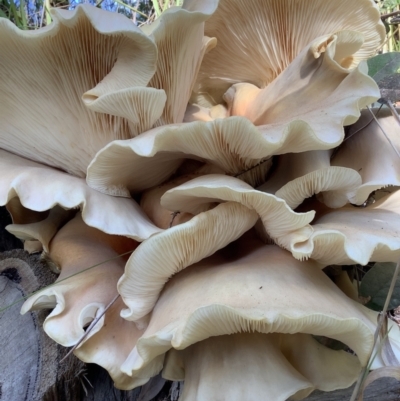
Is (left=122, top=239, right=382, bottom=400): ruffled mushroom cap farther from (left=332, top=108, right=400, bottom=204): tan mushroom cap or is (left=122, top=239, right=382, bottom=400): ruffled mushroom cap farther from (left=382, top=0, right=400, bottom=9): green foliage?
(left=382, top=0, right=400, bottom=9): green foliage

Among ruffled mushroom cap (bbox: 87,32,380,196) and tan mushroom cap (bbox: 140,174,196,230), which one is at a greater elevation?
ruffled mushroom cap (bbox: 87,32,380,196)

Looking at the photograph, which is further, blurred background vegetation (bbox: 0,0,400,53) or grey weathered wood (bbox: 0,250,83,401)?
blurred background vegetation (bbox: 0,0,400,53)

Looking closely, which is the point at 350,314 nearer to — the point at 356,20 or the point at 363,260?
the point at 363,260

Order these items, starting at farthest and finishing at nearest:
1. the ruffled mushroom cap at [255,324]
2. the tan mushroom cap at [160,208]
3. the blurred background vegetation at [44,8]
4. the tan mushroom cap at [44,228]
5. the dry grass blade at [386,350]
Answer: the blurred background vegetation at [44,8] → the tan mushroom cap at [44,228] → the tan mushroom cap at [160,208] → the dry grass blade at [386,350] → the ruffled mushroom cap at [255,324]

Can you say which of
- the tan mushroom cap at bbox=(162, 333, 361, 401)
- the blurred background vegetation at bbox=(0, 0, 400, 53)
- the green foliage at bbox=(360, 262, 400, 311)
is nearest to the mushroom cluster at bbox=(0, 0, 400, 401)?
the tan mushroom cap at bbox=(162, 333, 361, 401)

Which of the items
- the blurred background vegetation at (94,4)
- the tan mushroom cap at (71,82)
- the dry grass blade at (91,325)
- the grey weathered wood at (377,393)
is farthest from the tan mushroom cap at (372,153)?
the blurred background vegetation at (94,4)

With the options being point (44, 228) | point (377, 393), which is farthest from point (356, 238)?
point (44, 228)

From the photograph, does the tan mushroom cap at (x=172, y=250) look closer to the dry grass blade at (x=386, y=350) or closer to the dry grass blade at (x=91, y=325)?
the dry grass blade at (x=91, y=325)
